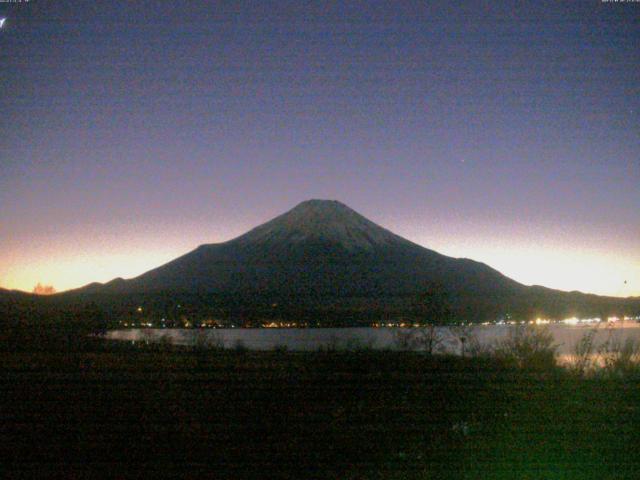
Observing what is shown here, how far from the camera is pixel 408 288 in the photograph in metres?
38.0

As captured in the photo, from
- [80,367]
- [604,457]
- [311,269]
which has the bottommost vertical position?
[604,457]

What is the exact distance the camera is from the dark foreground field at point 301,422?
10.9 ft

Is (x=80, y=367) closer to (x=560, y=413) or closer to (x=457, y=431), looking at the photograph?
(x=457, y=431)

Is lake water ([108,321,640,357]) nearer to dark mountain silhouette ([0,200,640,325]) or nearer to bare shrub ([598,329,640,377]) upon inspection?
bare shrub ([598,329,640,377])

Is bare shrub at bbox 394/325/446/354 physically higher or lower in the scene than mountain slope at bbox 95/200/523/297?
lower

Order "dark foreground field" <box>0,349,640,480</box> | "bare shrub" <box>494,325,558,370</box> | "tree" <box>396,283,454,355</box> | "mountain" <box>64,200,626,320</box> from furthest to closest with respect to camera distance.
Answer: "mountain" <box>64,200,626,320</box>, "tree" <box>396,283,454,355</box>, "bare shrub" <box>494,325,558,370</box>, "dark foreground field" <box>0,349,640,480</box>

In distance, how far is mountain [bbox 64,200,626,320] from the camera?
1211 inches

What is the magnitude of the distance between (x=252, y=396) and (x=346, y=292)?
108 ft

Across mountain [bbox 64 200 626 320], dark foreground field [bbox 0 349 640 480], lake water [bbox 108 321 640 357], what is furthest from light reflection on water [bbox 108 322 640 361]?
mountain [bbox 64 200 626 320]

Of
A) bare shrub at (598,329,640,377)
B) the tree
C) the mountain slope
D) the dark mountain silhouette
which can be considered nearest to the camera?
bare shrub at (598,329,640,377)

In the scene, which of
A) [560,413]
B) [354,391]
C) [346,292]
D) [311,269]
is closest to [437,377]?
[354,391]

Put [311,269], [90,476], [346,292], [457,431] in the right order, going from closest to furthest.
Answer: [90,476], [457,431], [346,292], [311,269]

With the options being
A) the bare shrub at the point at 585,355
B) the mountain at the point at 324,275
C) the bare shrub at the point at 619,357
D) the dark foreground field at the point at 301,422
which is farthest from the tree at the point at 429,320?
the dark foreground field at the point at 301,422

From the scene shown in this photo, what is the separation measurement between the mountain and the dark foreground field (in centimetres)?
1898
